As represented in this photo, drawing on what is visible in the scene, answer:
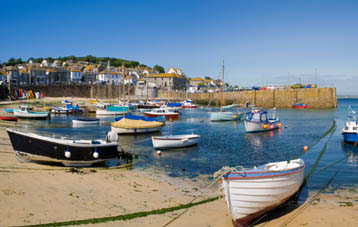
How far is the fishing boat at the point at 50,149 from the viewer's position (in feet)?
53.7

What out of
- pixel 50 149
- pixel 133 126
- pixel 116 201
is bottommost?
pixel 116 201

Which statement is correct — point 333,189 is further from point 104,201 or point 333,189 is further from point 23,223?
point 23,223

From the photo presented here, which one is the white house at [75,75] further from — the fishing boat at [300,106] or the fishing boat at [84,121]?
the fishing boat at [84,121]

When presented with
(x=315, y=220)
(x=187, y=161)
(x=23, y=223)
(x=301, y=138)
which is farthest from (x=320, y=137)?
(x=23, y=223)

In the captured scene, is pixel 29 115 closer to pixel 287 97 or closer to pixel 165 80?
pixel 287 97

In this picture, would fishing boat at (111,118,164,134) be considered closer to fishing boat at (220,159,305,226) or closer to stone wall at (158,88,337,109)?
fishing boat at (220,159,305,226)

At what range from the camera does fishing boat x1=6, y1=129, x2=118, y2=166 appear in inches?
645

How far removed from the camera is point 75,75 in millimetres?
126500

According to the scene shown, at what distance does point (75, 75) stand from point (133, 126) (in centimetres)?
10041

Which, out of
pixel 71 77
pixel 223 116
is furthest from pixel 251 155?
pixel 71 77

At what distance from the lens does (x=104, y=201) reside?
38.9 feet

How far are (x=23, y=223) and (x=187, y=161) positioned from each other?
1358 cm

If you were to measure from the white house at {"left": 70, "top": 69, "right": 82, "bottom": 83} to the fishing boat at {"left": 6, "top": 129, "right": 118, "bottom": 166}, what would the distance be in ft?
374

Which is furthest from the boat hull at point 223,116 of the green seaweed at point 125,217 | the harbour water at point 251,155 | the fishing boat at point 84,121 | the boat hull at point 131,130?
the green seaweed at point 125,217
